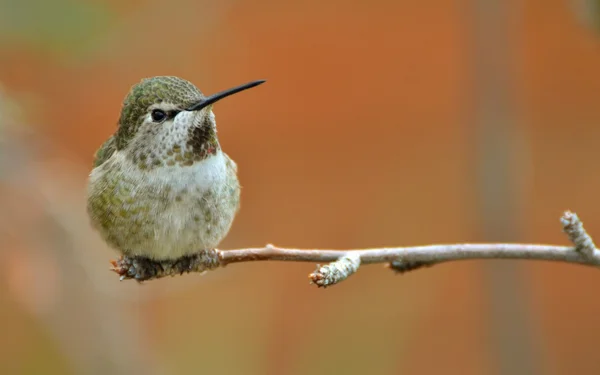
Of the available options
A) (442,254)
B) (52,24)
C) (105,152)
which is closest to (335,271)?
(442,254)

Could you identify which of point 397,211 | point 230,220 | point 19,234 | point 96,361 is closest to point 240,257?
point 230,220

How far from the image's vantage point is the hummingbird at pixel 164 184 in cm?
272

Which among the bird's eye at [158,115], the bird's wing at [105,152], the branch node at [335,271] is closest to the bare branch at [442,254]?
the branch node at [335,271]

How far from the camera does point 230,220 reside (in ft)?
9.62

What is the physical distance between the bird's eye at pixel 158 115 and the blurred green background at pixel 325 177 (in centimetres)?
93

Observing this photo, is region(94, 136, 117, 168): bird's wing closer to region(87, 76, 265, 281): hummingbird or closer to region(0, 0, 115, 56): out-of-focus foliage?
region(87, 76, 265, 281): hummingbird

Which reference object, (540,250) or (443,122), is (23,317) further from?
(540,250)

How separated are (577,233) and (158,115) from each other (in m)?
1.41

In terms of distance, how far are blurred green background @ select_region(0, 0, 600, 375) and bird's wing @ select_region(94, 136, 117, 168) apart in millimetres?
521

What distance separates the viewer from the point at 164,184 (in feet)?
9.11

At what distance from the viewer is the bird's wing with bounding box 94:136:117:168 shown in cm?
305

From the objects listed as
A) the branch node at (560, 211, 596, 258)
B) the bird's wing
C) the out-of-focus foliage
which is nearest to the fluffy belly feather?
the bird's wing

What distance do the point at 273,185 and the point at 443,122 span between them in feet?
5.29

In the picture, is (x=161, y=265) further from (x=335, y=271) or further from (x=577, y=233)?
(x=577, y=233)
